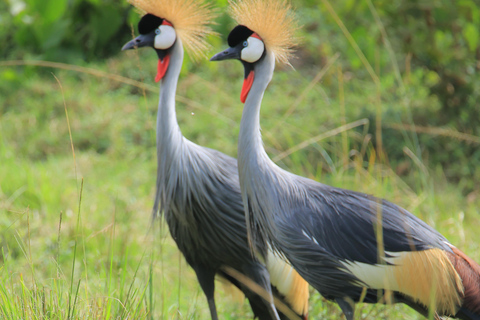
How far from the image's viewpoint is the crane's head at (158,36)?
237cm

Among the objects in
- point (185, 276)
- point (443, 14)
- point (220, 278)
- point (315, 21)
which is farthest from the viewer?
point (315, 21)

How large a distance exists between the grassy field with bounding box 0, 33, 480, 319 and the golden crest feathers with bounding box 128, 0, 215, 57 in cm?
31

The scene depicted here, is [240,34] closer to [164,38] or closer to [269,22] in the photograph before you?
[269,22]

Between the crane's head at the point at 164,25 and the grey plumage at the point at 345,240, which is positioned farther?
the crane's head at the point at 164,25

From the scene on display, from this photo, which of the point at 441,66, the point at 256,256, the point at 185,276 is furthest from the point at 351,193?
the point at 441,66

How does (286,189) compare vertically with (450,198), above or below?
above

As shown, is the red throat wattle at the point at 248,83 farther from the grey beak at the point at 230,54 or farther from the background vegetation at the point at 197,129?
the background vegetation at the point at 197,129

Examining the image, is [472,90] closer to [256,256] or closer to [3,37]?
[256,256]

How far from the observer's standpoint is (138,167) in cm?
426

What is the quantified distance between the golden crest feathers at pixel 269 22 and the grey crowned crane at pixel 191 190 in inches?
13.4

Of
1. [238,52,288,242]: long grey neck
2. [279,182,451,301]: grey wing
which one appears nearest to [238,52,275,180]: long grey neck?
[238,52,288,242]: long grey neck

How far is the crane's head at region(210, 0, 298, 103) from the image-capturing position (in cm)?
208

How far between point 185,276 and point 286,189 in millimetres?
1115

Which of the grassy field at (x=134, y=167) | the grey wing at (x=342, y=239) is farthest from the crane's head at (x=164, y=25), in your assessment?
the grey wing at (x=342, y=239)
